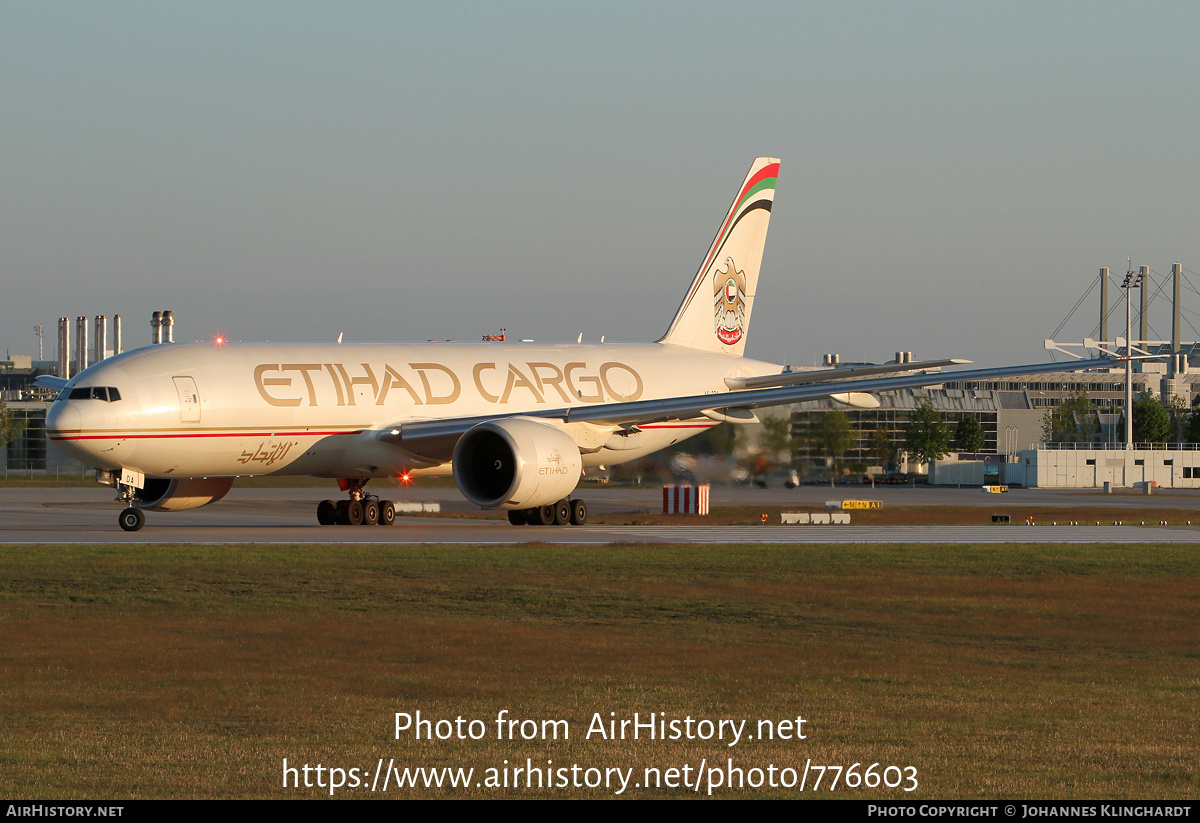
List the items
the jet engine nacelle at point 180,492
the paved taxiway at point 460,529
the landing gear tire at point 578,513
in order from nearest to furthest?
the paved taxiway at point 460,529
the jet engine nacelle at point 180,492
the landing gear tire at point 578,513

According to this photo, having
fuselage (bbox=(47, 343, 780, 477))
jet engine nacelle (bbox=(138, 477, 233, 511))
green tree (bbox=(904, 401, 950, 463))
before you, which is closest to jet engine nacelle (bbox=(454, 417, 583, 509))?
fuselage (bbox=(47, 343, 780, 477))

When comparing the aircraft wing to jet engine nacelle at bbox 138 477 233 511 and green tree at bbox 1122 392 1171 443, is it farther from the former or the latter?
green tree at bbox 1122 392 1171 443

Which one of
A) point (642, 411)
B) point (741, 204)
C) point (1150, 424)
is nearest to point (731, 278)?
point (741, 204)

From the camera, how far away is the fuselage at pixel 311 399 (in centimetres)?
3156

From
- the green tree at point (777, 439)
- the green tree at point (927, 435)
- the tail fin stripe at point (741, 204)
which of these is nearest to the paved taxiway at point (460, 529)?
the green tree at point (777, 439)

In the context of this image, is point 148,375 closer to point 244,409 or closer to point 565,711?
point 244,409

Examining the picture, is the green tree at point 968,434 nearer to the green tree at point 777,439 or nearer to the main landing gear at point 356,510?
the green tree at point 777,439

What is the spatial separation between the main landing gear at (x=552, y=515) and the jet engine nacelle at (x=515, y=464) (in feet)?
6.41

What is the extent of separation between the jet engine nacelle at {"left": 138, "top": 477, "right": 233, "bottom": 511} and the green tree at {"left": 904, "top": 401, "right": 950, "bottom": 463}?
57.3m

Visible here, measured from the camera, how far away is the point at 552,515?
36000 mm

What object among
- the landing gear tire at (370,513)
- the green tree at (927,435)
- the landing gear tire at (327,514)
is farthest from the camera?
the green tree at (927,435)

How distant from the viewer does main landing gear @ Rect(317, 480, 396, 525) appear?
36.7 metres

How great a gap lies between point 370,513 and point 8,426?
208 feet
